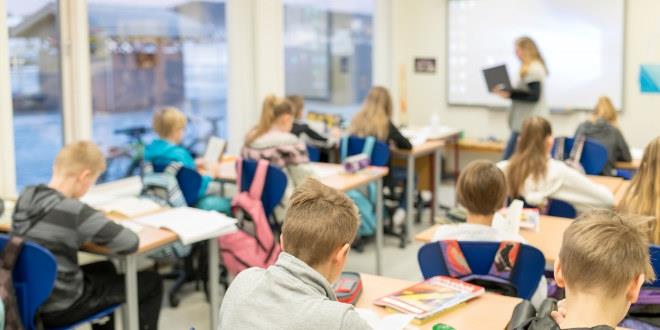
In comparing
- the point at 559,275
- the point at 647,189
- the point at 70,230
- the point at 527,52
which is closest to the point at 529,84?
the point at 527,52

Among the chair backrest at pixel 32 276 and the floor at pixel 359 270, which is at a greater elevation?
the chair backrest at pixel 32 276

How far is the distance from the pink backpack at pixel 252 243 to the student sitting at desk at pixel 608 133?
2765 mm

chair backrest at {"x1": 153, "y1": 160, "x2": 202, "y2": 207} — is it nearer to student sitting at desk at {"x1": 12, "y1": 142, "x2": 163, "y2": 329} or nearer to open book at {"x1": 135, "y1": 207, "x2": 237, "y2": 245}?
open book at {"x1": 135, "y1": 207, "x2": 237, "y2": 245}

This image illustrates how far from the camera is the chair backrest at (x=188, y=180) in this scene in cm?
472

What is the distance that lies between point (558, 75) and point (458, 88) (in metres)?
1.10

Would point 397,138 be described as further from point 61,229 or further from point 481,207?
point 61,229

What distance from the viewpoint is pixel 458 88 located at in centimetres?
820

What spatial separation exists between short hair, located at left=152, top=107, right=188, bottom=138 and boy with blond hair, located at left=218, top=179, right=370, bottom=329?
2.93 meters

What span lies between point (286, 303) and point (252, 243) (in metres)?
2.67

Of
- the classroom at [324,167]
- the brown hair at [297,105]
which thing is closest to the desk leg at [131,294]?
the classroom at [324,167]

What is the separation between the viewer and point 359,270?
5523mm

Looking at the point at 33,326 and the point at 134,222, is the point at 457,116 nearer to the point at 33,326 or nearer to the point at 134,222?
the point at 134,222

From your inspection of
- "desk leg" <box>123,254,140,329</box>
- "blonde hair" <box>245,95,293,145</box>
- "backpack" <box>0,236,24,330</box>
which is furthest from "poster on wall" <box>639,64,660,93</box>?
"backpack" <box>0,236,24,330</box>

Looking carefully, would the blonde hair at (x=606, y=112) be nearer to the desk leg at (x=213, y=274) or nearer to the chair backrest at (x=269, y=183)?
the chair backrest at (x=269, y=183)
